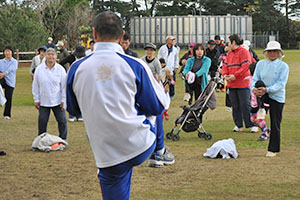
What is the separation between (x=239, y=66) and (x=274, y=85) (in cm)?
288

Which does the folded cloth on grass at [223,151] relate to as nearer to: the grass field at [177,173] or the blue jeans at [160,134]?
the grass field at [177,173]

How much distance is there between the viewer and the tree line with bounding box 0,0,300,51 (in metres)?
48.1

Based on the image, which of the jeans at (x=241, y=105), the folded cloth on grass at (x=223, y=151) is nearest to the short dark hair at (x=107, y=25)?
the folded cloth on grass at (x=223, y=151)

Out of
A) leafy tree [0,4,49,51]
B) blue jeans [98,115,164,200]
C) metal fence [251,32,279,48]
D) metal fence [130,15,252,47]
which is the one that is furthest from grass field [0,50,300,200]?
metal fence [251,32,279,48]

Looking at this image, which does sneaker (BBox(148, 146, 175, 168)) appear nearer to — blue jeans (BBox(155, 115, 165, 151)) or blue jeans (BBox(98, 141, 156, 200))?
blue jeans (BBox(155, 115, 165, 151))

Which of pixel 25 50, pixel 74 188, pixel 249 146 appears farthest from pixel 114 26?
pixel 25 50

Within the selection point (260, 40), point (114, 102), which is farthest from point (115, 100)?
point (260, 40)

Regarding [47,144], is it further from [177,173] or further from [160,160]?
[177,173]

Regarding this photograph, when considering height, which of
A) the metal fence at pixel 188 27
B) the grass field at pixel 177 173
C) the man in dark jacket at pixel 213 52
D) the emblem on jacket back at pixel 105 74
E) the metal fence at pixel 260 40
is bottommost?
the grass field at pixel 177 173

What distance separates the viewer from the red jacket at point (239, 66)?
11.9m

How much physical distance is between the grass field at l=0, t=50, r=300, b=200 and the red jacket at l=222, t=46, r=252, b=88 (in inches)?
42.6

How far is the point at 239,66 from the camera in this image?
11.9 metres

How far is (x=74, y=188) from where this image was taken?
7.61 metres

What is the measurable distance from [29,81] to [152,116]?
26.6 m
